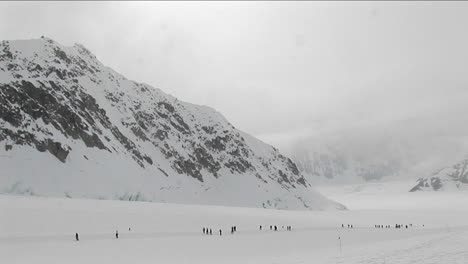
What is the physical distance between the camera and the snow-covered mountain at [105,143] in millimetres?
103375

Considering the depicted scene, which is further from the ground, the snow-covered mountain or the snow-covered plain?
the snow-covered mountain

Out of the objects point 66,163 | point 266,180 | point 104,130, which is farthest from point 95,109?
point 266,180

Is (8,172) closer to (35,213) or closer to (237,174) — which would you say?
(35,213)

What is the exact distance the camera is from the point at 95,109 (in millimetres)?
141625

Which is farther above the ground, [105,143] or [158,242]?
[105,143]

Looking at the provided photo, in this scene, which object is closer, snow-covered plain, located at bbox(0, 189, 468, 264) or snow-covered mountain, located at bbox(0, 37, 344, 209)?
snow-covered plain, located at bbox(0, 189, 468, 264)

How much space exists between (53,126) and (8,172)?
86.8 feet

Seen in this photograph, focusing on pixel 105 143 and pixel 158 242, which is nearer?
pixel 158 242

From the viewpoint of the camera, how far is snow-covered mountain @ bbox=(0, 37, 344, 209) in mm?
103375

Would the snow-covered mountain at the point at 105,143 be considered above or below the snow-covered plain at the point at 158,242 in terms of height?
above

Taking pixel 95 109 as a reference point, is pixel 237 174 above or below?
below

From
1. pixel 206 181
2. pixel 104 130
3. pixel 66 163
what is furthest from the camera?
pixel 206 181

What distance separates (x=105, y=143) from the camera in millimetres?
126562

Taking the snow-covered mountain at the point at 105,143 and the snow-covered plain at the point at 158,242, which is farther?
the snow-covered mountain at the point at 105,143
